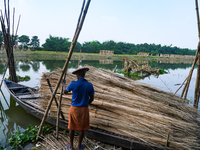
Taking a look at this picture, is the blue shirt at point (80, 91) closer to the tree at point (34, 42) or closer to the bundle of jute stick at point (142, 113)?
the bundle of jute stick at point (142, 113)

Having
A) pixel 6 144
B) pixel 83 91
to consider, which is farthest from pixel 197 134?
pixel 6 144

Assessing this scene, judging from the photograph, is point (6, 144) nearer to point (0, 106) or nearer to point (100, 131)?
point (100, 131)

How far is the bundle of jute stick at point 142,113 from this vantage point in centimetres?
265

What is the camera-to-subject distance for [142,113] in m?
2.91

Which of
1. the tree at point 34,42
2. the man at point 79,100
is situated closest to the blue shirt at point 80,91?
the man at point 79,100

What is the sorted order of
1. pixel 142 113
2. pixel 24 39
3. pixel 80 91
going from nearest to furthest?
pixel 80 91 < pixel 142 113 < pixel 24 39

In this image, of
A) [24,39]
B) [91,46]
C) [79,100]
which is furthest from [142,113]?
[91,46]

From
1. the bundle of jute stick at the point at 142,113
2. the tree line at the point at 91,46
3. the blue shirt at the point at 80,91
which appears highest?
the tree line at the point at 91,46

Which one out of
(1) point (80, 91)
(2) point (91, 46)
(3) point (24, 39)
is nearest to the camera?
(1) point (80, 91)

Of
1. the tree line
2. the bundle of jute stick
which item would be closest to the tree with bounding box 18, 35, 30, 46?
the tree line

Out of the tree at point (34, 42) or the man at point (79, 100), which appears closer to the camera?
the man at point (79, 100)

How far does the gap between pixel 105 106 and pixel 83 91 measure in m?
0.90

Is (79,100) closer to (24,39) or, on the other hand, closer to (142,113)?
(142,113)

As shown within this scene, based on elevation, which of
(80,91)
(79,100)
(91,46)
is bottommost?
(79,100)
